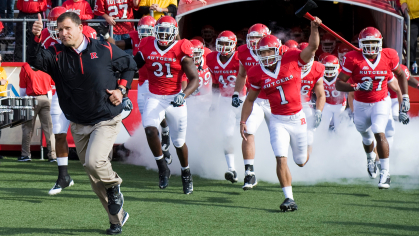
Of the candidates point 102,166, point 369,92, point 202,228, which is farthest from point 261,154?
point 102,166

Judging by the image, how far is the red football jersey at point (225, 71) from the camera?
770 centimetres

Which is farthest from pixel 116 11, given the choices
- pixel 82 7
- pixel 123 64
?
pixel 123 64

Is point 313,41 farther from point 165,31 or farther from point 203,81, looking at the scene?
point 203,81

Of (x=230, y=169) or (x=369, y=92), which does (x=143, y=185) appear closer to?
(x=230, y=169)

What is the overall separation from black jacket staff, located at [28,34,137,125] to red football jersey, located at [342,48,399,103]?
3.57 meters

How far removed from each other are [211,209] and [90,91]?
187 cm

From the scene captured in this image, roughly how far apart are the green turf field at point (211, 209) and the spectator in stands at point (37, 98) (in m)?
1.81

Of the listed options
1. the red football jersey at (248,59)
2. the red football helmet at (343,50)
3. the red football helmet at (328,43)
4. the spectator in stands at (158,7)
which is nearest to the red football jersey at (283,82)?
the red football jersey at (248,59)

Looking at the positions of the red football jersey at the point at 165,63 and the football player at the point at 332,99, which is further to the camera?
the football player at the point at 332,99

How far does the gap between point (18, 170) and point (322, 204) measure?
4662 millimetres

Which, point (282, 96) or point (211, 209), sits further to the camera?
point (282, 96)

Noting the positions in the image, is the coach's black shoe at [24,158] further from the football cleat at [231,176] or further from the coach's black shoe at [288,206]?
the coach's black shoe at [288,206]

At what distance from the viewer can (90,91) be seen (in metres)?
4.56

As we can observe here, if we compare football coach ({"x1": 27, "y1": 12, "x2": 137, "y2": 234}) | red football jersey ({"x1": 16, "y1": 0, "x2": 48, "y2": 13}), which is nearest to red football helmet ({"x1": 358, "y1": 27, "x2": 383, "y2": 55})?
football coach ({"x1": 27, "y1": 12, "x2": 137, "y2": 234})
